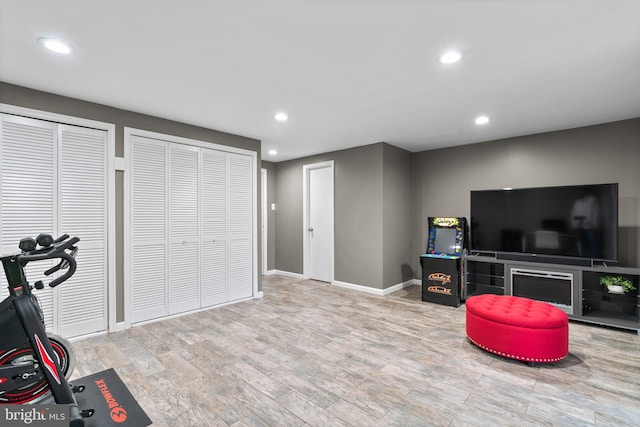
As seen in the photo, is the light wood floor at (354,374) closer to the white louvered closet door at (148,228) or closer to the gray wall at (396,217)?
the white louvered closet door at (148,228)

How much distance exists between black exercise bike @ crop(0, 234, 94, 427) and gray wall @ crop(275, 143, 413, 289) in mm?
3975

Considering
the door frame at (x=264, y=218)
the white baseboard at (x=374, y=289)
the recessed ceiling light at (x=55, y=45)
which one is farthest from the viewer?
the door frame at (x=264, y=218)

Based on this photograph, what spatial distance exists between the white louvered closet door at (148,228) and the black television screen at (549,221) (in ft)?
14.6

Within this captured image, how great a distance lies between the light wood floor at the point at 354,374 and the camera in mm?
1946

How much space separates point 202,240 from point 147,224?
2.40 ft

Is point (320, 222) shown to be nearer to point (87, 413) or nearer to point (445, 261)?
point (445, 261)

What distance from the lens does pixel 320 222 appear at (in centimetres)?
593

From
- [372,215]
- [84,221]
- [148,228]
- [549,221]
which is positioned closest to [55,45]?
[84,221]

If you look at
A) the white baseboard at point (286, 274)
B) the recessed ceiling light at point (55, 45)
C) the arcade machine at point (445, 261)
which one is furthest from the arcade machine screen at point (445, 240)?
the recessed ceiling light at point (55, 45)

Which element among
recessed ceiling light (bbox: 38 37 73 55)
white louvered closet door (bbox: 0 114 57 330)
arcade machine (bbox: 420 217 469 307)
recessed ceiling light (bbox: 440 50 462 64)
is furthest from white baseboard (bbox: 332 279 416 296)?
recessed ceiling light (bbox: 38 37 73 55)

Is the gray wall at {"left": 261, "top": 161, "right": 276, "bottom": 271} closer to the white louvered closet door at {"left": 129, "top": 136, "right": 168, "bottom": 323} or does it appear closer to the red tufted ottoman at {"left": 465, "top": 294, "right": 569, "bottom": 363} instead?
the white louvered closet door at {"left": 129, "top": 136, "right": 168, "bottom": 323}

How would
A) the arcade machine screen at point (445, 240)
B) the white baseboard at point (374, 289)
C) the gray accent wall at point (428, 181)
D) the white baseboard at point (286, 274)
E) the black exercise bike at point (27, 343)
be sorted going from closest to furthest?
the black exercise bike at point (27, 343)
the gray accent wall at point (428, 181)
the arcade machine screen at point (445, 240)
the white baseboard at point (374, 289)
the white baseboard at point (286, 274)

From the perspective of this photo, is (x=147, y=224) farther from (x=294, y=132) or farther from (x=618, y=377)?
(x=618, y=377)

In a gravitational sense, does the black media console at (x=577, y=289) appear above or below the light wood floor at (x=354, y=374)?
above
